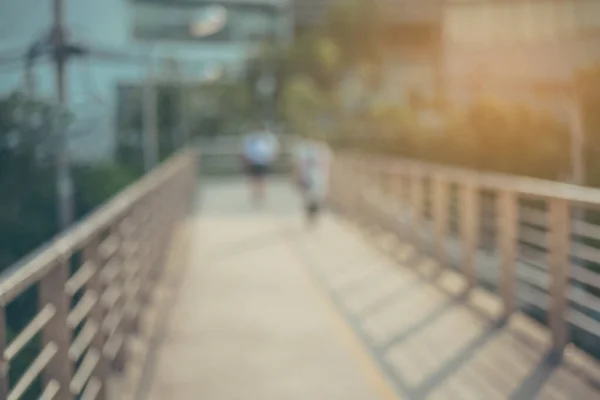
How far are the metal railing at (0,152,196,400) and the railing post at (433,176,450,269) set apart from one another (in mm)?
2999

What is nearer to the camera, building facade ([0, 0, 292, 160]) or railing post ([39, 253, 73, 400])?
railing post ([39, 253, 73, 400])

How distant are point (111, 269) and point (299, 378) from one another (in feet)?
4.29

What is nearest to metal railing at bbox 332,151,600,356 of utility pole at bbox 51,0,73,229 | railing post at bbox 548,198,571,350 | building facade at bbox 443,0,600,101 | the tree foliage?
railing post at bbox 548,198,571,350

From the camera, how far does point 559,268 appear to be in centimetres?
709

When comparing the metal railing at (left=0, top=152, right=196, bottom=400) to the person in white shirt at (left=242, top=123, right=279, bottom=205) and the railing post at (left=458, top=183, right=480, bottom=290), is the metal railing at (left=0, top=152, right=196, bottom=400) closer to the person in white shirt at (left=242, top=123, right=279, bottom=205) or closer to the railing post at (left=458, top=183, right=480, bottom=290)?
the railing post at (left=458, top=183, right=480, bottom=290)

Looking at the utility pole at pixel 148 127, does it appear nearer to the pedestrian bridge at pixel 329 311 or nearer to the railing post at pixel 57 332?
the pedestrian bridge at pixel 329 311

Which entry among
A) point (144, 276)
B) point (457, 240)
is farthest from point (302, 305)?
point (457, 240)

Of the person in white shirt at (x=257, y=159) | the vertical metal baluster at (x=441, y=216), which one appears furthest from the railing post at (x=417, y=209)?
the person in white shirt at (x=257, y=159)

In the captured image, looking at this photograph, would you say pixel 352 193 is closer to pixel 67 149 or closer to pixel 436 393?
pixel 67 149

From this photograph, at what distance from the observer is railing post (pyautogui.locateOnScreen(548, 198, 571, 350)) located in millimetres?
7027

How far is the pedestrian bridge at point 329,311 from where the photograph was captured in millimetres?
5598

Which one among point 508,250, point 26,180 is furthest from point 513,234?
point 26,180

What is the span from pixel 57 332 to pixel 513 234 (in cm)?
457

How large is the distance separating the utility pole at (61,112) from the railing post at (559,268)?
14.3ft
